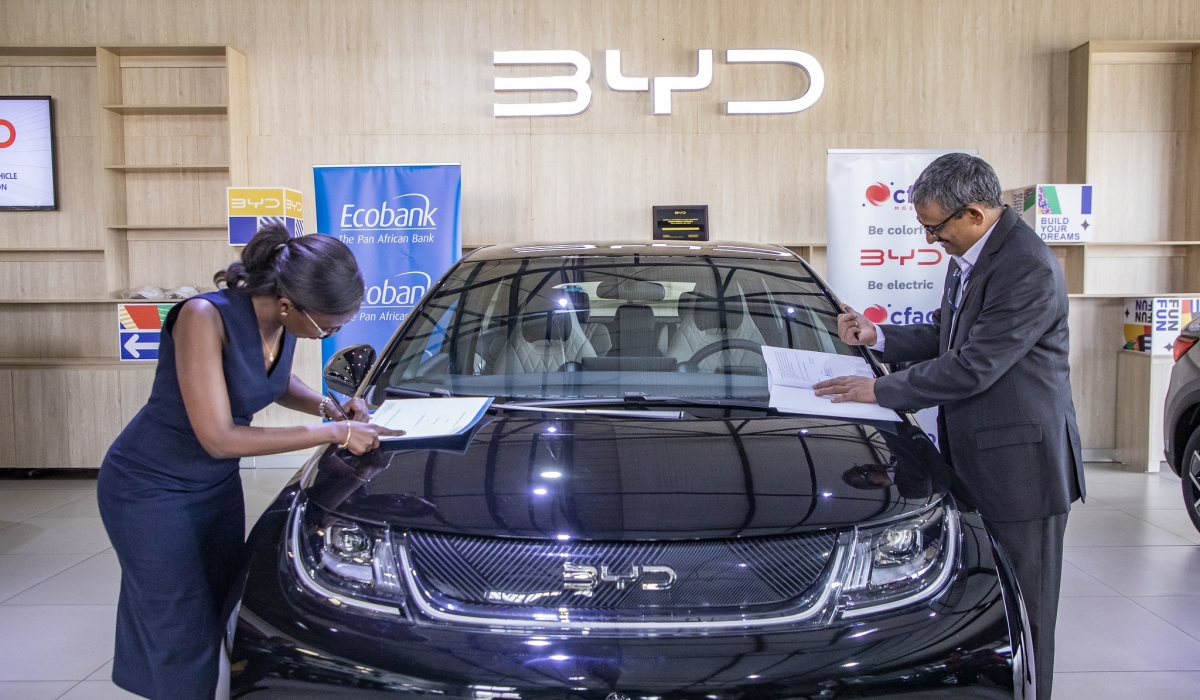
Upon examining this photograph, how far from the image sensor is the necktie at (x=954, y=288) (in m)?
2.08

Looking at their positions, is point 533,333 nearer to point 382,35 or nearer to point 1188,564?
point 1188,564

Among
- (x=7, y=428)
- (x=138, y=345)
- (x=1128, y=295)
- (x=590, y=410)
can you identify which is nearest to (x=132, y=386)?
(x=138, y=345)

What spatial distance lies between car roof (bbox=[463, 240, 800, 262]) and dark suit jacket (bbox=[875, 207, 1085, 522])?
609mm

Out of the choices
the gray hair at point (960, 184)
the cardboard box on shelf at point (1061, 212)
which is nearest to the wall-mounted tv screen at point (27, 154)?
the gray hair at point (960, 184)

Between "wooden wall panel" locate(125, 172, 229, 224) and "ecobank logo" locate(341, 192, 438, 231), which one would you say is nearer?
"ecobank logo" locate(341, 192, 438, 231)

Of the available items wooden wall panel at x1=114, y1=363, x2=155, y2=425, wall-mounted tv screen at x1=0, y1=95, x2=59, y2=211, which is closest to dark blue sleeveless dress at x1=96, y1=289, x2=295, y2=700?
wooden wall panel at x1=114, y1=363, x2=155, y2=425

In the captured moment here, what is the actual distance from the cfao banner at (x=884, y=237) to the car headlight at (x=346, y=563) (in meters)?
3.72

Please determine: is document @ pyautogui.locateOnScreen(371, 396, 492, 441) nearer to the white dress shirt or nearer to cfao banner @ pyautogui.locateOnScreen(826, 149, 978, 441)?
the white dress shirt

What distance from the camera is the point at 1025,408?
1893 millimetres

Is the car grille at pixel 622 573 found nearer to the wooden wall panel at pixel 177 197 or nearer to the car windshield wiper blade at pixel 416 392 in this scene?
the car windshield wiper blade at pixel 416 392

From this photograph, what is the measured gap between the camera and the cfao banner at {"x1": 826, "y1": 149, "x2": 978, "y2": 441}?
182 inches

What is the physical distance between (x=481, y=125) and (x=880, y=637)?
4.59 meters

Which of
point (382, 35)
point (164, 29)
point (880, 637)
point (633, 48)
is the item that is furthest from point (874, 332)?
point (164, 29)

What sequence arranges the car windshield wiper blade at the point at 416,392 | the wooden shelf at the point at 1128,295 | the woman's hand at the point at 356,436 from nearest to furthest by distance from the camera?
1. the woman's hand at the point at 356,436
2. the car windshield wiper blade at the point at 416,392
3. the wooden shelf at the point at 1128,295
